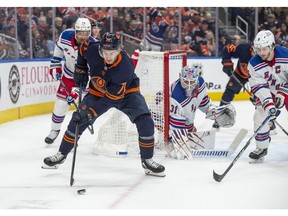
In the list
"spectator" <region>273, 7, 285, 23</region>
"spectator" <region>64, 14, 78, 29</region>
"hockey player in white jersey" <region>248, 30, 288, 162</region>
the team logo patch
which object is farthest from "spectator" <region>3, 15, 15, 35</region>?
"spectator" <region>273, 7, 285, 23</region>

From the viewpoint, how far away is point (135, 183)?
4117 millimetres

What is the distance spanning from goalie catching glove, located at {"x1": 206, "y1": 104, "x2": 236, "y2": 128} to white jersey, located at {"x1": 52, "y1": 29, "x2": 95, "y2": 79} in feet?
3.67

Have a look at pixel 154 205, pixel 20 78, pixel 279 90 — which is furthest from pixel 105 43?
pixel 20 78

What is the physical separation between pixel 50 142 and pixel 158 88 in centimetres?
99

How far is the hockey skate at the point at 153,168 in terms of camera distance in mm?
4270

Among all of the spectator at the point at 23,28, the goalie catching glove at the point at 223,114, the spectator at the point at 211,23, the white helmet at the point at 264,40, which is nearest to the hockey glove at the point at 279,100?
the white helmet at the point at 264,40

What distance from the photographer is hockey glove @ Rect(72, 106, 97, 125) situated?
13.3 ft

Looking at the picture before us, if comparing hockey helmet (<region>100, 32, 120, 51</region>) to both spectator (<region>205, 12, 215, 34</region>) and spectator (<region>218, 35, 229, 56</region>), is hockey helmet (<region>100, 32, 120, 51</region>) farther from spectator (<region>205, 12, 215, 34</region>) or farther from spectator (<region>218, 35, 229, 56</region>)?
spectator (<region>205, 12, 215, 34</region>)

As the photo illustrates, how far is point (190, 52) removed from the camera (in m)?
9.85

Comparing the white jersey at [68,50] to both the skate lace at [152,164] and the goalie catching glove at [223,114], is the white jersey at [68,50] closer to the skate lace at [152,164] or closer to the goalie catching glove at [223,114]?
the goalie catching glove at [223,114]

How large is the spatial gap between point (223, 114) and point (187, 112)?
1.21 feet

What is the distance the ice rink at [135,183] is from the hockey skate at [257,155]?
54 millimetres

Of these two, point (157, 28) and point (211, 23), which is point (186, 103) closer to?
point (157, 28)

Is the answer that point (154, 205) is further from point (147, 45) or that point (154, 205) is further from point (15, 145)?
point (147, 45)
